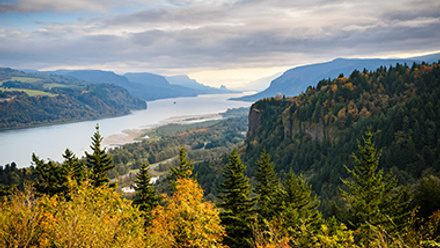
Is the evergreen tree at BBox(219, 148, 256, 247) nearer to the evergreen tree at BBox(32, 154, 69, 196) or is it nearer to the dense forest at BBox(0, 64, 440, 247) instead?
the dense forest at BBox(0, 64, 440, 247)

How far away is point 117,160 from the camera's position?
5856 inches

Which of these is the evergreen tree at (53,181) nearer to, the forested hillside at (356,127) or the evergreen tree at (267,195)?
the evergreen tree at (267,195)

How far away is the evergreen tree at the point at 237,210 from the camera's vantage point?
25484 mm

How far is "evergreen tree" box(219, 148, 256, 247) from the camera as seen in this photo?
1003 inches

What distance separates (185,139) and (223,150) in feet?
119

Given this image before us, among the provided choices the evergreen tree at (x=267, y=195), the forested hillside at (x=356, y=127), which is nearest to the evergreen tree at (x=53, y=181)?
the evergreen tree at (x=267, y=195)

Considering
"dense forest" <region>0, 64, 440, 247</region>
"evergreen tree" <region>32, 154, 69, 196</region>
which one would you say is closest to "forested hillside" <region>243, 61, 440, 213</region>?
"dense forest" <region>0, 64, 440, 247</region>

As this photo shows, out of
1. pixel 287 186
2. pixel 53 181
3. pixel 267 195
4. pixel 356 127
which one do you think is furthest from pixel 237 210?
pixel 356 127

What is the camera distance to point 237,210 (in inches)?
1032

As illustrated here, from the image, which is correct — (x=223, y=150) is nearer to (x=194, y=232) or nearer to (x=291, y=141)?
(x=291, y=141)

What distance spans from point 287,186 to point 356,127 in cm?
4951

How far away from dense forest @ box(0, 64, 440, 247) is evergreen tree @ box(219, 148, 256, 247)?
0.29 ft

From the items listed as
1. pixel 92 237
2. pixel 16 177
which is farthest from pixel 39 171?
pixel 16 177

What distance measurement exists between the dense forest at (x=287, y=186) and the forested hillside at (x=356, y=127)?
→ 0.93ft
